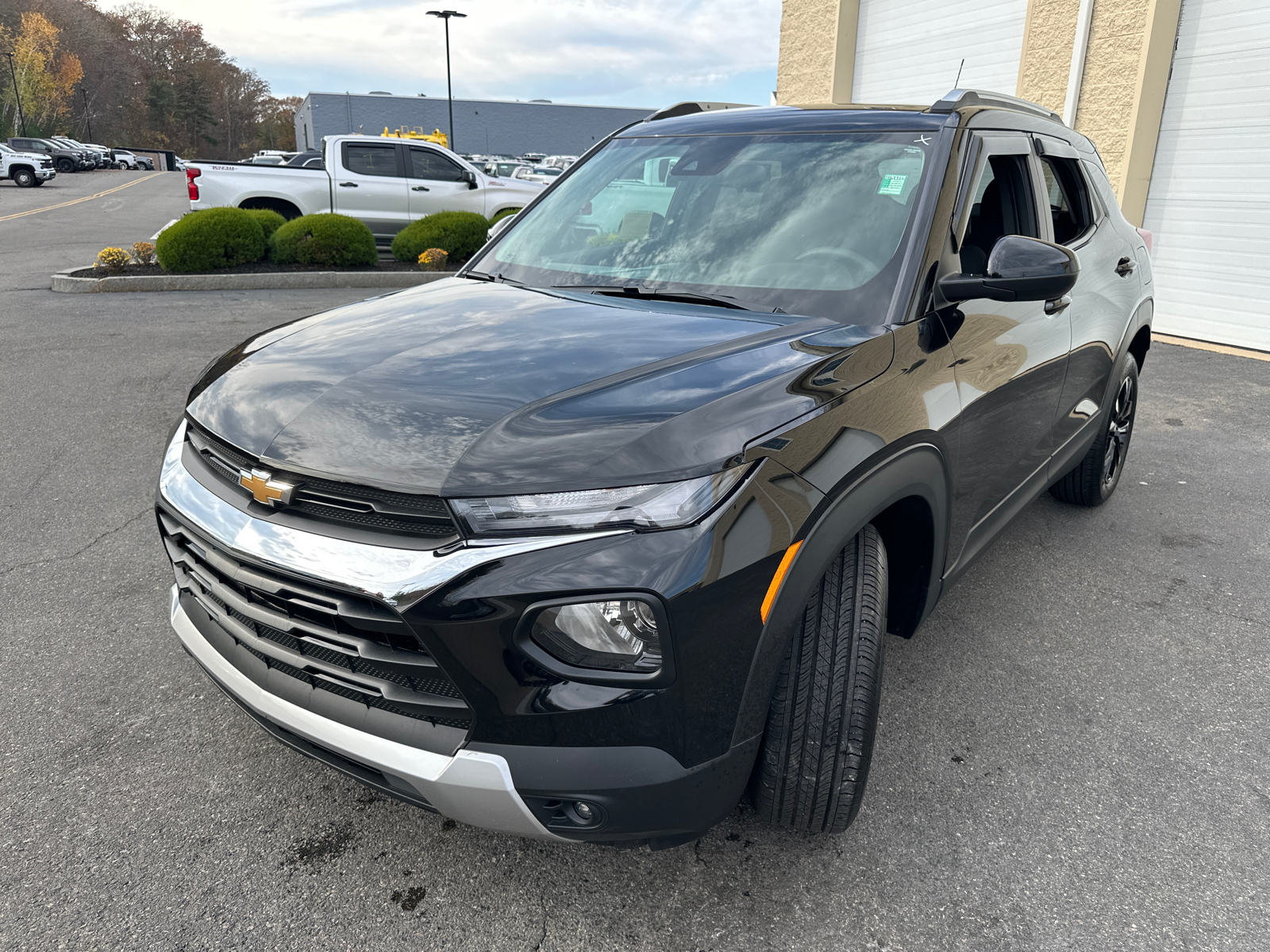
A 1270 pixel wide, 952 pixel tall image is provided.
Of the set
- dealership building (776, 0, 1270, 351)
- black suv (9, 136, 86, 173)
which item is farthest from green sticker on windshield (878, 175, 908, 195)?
black suv (9, 136, 86, 173)

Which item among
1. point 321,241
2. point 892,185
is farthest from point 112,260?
point 892,185

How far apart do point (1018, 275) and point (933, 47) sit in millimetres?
12442

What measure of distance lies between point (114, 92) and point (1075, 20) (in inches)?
4370

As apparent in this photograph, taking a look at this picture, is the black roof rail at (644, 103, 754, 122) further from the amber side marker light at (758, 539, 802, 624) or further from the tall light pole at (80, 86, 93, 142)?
the tall light pole at (80, 86, 93, 142)

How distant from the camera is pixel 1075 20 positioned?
34.9ft

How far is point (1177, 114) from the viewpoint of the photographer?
9953 mm

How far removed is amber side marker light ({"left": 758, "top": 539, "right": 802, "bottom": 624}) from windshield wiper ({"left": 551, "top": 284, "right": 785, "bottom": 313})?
2.98 ft

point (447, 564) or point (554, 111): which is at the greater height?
point (554, 111)

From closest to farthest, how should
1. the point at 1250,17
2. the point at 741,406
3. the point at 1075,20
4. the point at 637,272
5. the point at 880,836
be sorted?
the point at 741,406, the point at 880,836, the point at 637,272, the point at 1250,17, the point at 1075,20

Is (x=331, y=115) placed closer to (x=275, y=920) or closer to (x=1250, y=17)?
(x=1250, y=17)

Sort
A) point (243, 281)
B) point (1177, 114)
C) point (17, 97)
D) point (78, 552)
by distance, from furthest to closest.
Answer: point (17, 97) < point (243, 281) < point (1177, 114) < point (78, 552)

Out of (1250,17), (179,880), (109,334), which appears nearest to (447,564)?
(179,880)

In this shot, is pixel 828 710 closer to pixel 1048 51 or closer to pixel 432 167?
pixel 1048 51

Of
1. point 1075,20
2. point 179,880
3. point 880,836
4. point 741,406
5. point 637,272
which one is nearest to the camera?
point 741,406
